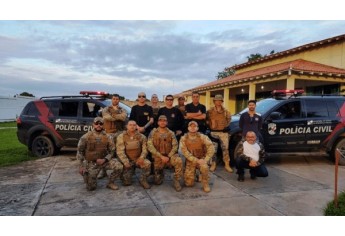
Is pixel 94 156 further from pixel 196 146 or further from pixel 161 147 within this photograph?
pixel 196 146

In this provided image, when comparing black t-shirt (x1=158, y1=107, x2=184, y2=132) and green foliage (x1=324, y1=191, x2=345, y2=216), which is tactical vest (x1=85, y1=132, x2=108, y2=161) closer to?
black t-shirt (x1=158, y1=107, x2=184, y2=132)

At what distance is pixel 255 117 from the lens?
5.80 m

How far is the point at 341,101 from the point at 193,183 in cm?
467

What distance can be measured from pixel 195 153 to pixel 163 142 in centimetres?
61

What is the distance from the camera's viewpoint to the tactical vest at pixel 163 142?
5.04m

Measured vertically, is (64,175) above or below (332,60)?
below

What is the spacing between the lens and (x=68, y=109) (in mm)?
7395

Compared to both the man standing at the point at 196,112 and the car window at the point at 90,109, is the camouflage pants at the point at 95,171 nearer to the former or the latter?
the man standing at the point at 196,112

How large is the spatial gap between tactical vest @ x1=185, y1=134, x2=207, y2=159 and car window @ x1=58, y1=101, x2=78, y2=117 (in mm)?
3690

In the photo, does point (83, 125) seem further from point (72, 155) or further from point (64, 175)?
point (64, 175)

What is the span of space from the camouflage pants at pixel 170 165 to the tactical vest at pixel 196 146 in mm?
276

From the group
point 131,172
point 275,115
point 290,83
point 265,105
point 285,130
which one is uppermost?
point 290,83

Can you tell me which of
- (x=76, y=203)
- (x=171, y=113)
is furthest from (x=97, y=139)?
(x=171, y=113)

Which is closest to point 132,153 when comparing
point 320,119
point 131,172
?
point 131,172
